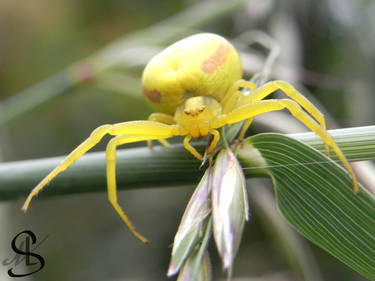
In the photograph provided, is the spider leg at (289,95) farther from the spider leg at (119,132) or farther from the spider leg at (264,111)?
the spider leg at (119,132)

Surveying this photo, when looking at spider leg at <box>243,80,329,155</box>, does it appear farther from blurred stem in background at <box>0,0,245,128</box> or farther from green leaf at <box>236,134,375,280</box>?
blurred stem in background at <box>0,0,245,128</box>

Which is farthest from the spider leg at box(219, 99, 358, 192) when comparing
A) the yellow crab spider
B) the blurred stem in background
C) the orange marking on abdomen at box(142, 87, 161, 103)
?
the blurred stem in background

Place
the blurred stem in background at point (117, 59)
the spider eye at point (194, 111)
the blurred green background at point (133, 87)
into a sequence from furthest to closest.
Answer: the blurred green background at point (133, 87), the blurred stem in background at point (117, 59), the spider eye at point (194, 111)

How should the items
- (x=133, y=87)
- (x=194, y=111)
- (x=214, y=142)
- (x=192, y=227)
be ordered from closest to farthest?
(x=192, y=227) → (x=214, y=142) → (x=194, y=111) → (x=133, y=87)

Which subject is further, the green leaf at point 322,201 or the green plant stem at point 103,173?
the green plant stem at point 103,173

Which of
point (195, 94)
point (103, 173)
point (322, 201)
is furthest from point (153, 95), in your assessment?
point (322, 201)

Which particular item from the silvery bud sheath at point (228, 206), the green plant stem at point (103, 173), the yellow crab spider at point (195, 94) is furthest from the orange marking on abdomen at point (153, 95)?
the silvery bud sheath at point (228, 206)

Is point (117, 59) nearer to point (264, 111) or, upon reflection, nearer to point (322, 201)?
point (264, 111)
